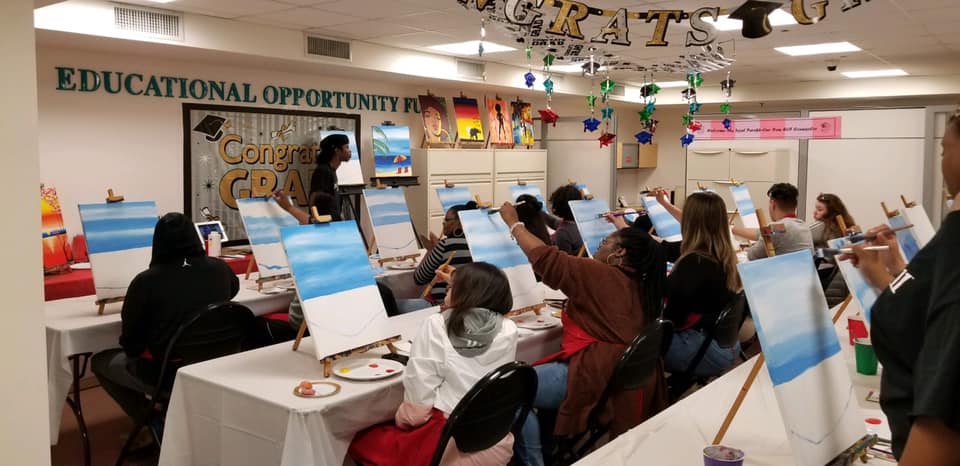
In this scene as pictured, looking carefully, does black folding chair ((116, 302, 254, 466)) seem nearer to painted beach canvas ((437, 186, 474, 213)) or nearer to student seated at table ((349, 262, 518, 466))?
student seated at table ((349, 262, 518, 466))

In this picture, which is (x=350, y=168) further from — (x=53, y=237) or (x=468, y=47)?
(x=53, y=237)

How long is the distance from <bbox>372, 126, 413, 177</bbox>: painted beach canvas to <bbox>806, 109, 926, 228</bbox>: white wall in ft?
14.1

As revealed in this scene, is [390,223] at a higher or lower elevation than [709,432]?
higher

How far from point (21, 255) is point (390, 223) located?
352 cm

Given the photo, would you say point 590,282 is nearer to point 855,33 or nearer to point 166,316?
point 166,316

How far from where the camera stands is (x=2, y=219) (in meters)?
2.26

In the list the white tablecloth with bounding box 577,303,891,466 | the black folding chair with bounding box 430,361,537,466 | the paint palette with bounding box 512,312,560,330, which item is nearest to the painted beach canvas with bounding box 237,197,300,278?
the paint palette with bounding box 512,312,560,330

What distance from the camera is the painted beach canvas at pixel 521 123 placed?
1037 cm

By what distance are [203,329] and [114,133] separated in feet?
12.3

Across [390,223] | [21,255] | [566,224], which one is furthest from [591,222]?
[21,255]

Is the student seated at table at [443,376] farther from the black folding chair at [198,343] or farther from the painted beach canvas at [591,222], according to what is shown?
the painted beach canvas at [591,222]

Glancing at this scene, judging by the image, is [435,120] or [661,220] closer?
[661,220]

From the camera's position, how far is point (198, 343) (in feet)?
10.5

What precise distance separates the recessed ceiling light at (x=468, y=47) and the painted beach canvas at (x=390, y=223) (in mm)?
2294
